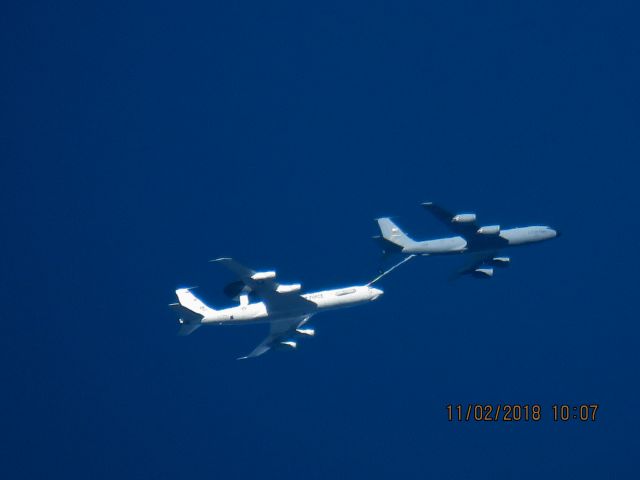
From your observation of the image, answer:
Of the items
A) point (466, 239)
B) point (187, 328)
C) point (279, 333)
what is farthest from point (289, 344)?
point (466, 239)

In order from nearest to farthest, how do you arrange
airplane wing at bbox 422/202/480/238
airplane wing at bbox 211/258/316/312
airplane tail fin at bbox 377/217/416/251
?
airplane wing at bbox 211/258/316/312
airplane wing at bbox 422/202/480/238
airplane tail fin at bbox 377/217/416/251

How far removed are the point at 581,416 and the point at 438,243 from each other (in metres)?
17.6

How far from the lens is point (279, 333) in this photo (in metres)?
80.6

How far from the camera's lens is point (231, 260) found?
71375 mm

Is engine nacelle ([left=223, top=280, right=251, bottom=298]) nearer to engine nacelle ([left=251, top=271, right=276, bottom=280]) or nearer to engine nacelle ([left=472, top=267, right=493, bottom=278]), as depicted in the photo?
engine nacelle ([left=251, top=271, right=276, bottom=280])

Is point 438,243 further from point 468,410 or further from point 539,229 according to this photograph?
point 468,410

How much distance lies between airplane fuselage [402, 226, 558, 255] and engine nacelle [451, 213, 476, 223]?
2.86 metres

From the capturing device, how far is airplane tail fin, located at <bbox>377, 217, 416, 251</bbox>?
7812cm

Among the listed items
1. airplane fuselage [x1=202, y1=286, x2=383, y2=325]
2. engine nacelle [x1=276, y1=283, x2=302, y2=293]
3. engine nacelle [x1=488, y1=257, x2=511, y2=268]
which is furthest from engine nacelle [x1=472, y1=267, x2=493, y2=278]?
engine nacelle [x1=276, y1=283, x2=302, y2=293]

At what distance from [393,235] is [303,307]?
8498 millimetres

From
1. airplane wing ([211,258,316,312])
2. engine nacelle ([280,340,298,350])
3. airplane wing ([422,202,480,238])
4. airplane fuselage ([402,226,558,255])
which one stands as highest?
airplane wing ([422,202,480,238])

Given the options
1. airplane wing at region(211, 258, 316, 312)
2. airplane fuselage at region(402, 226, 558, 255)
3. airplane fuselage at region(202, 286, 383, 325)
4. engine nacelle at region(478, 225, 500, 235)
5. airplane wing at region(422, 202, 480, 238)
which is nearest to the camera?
airplane wing at region(211, 258, 316, 312)

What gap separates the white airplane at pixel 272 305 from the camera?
74.1m

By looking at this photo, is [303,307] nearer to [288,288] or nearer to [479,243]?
[288,288]
